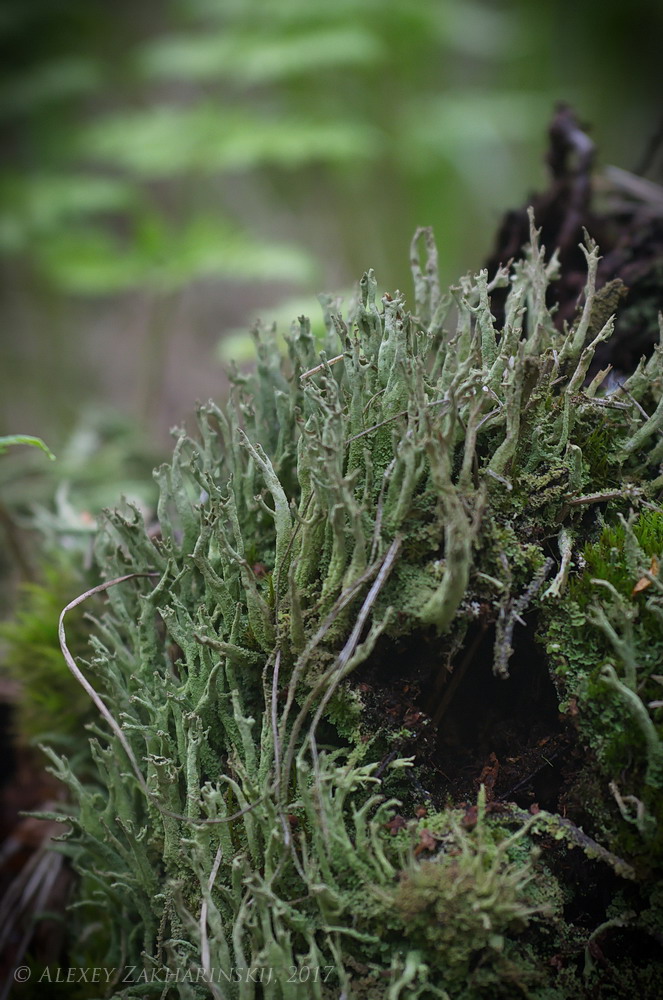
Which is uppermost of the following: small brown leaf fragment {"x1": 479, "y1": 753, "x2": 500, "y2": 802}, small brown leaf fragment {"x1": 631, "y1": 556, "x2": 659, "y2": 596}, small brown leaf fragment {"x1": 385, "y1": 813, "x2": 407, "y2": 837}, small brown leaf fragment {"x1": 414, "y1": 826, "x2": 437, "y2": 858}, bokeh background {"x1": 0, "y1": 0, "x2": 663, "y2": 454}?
bokeh background {"x1": 0, "y1": 0, "x2": 663, "y2": 454}

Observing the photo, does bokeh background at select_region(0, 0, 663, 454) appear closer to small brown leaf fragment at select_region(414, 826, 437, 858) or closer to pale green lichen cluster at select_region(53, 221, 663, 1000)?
pale green lichen cluster at select_region(53, 221, 663, 1000)

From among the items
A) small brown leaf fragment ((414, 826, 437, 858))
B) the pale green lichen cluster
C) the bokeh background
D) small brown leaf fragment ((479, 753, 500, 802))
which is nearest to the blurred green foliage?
the bokeh background

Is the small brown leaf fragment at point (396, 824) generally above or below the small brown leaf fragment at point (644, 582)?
below

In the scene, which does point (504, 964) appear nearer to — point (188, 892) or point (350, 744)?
point (350, 744)

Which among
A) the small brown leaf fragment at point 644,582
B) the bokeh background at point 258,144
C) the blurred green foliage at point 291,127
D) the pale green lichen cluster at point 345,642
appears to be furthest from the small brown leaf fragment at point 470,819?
the blurred green foliage at point 291,127

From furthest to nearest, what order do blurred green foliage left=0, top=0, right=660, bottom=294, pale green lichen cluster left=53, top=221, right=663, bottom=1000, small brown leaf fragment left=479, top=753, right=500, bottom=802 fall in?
blurred green foliage left=0, top=0, right=660, bottom=294 < small brown leaf fragment left=479, top=753, right=500, bottom=802 < pale green lichen cluster left=53, top=221, right=663, bottom=1000

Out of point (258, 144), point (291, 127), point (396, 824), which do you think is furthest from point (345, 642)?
point (291, 127)

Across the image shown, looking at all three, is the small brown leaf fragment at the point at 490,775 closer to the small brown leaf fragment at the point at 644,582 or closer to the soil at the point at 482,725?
the soil at the point at 482,725
